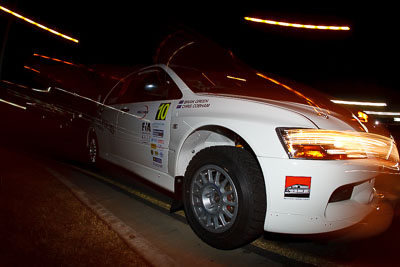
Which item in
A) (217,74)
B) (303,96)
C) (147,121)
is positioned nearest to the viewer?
(303,96)

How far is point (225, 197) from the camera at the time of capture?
2434 mm

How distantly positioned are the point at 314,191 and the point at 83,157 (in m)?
5.18

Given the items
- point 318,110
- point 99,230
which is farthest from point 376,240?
point 99,230

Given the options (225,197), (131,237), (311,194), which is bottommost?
(131,237)

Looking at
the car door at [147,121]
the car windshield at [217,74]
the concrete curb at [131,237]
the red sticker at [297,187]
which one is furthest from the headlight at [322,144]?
the car door at [147,121]

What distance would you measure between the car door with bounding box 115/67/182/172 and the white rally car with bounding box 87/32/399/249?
1 centimetres

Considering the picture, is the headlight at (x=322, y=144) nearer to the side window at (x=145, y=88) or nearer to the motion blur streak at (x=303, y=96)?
the motion blur streak at (x=303, y=96)

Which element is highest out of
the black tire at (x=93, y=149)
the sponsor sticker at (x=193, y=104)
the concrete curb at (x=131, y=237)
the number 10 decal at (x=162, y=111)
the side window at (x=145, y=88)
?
the side window at (x=145, y=88)

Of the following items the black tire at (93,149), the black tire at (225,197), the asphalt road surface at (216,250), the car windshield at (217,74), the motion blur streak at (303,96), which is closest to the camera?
the black tire at (225,197)

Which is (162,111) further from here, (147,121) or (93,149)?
(93,149)

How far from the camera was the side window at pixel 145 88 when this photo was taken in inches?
128

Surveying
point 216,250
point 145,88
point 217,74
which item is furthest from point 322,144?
point 145,88

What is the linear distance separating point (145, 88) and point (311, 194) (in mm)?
2130

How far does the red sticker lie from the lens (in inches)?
81.9
